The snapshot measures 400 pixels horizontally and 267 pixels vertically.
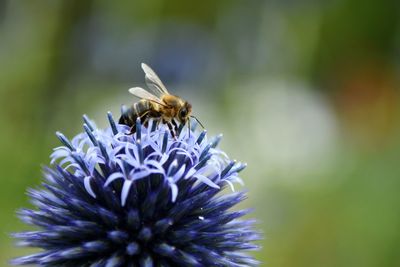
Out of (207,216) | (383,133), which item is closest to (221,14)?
(383,133)

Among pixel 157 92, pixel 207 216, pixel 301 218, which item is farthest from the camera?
pixel 301 218

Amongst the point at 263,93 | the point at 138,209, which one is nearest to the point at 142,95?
the point at 138,209

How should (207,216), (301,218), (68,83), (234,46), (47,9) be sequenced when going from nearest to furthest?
(207,216) → (301,218) → (47,9) → (68,83) → (234,46)

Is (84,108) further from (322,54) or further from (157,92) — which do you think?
(322,54)

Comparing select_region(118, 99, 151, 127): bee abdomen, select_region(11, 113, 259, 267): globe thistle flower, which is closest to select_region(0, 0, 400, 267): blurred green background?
select_region(118, 99, 151, 127): bee abdomen

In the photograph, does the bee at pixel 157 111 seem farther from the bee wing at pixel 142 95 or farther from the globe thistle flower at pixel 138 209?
the globe thistle flower at pixel 138 209

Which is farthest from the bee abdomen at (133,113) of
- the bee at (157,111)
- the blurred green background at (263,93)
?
the blurred green background at (263,93)

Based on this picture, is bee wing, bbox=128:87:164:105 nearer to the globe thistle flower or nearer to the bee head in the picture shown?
the bee head
